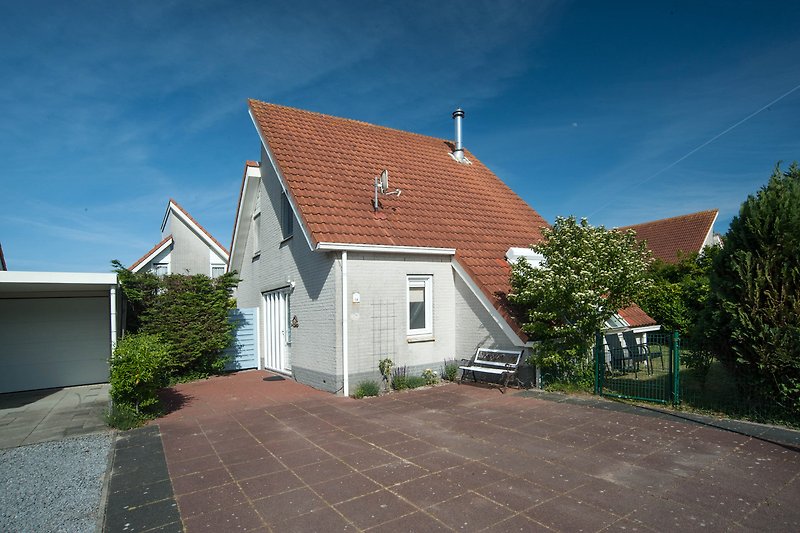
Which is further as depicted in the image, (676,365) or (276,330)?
(276,330)

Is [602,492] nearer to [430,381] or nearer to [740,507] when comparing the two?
[740,507]

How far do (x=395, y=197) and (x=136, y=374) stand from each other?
7.46m

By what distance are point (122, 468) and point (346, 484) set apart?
3.17m

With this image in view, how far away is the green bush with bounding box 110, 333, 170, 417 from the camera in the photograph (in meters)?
8.38

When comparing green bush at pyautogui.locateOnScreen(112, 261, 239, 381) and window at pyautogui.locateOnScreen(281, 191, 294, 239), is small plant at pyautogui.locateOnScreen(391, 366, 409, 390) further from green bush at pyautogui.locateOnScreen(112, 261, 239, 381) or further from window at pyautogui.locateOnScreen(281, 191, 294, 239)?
green bush at pyautogui.locateOnScreen(112, 261, 239, 381)

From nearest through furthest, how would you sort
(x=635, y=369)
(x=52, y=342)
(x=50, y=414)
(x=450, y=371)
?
(x=50, y=414) → (x=635, y=369) → (x=450, y=371) → (x=52, y=342)

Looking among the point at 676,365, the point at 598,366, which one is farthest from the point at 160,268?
the point at 676,365

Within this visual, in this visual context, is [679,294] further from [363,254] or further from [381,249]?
[363,254]

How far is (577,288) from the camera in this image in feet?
31.6

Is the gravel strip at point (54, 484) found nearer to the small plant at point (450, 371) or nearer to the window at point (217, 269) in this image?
the small plant at point (450, 371)

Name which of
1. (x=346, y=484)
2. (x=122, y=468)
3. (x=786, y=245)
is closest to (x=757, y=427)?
(x=786, y=245)

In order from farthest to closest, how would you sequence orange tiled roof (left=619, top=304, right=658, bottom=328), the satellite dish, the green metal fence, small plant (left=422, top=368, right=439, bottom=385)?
orange tiled roof (left=619, top=304, right=658, bottom=328), the satellite dish, small plant (left=422, top=368, right=439, bottom=385), the green metal fence

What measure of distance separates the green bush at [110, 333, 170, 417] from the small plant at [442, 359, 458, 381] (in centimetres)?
629

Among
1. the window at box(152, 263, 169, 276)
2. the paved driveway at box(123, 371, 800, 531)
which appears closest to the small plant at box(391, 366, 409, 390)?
the paved driveway at box(123, 371, 800, 531)
